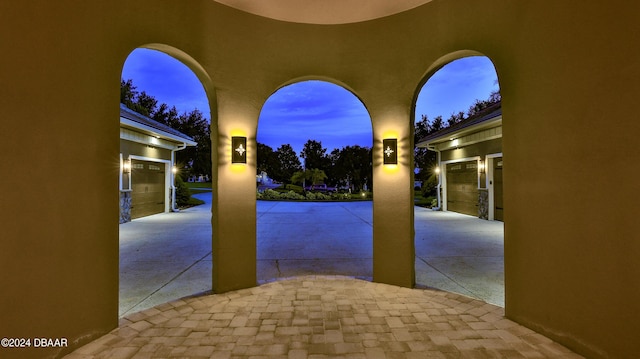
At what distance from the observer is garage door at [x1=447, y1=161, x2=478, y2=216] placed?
1192 cm

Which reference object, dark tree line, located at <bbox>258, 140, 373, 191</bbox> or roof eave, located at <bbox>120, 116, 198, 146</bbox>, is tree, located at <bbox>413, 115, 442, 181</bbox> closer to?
dark tree line, located at <bbox>258, 140, 373, 191</bbox>

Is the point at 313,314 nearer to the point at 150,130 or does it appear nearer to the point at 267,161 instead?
the point at 150,130

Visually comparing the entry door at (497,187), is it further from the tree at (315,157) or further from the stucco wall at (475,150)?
the tree at (315,157)

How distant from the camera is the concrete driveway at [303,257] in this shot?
4.28m

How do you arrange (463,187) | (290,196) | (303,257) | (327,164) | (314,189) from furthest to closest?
(327,164) → (314,189) → (290,196) → (463,187) → (303,257)

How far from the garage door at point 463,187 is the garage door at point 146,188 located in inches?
560

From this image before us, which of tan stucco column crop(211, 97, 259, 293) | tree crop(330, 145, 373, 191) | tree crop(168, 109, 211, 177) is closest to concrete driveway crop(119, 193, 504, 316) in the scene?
tan stucco column crop(211, 97, 259, 293)

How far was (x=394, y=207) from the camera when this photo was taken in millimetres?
Answer: 4242

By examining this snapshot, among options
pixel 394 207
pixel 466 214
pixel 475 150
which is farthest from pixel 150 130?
pixel 466 214

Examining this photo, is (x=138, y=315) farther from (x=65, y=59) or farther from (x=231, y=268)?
(x=65, y=59)

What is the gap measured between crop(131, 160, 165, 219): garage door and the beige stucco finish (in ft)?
30.6

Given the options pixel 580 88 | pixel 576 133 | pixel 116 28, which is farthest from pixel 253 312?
pixel 580 88

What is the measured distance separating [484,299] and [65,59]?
5.57m

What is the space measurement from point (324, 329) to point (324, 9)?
427 cm
